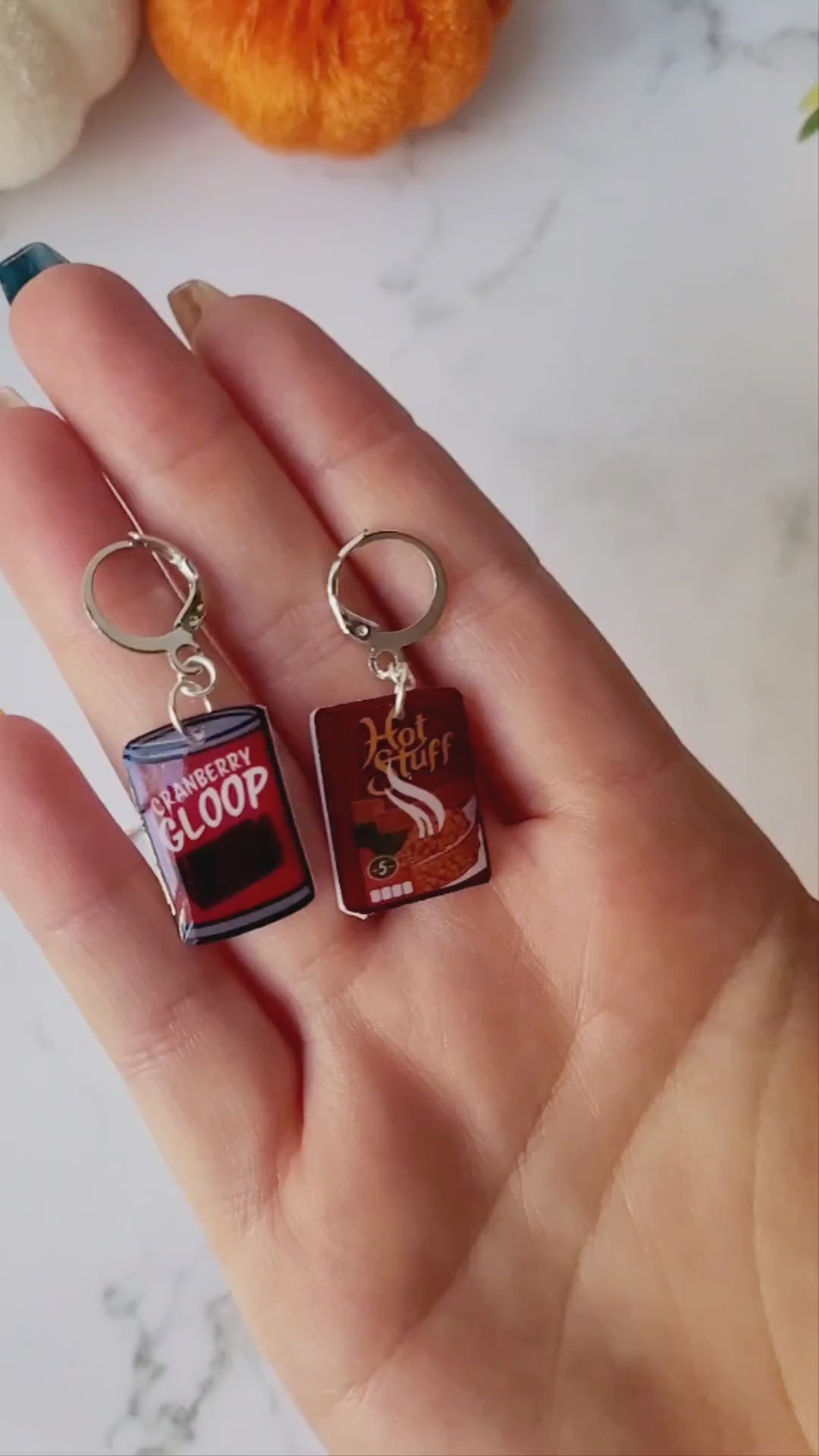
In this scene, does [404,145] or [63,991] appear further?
[404,145]

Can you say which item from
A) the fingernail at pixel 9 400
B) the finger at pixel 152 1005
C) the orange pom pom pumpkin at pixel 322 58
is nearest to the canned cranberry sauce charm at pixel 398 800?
the finger at pixel 152 1005

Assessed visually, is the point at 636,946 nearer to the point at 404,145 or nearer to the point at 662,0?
the point at 404,145

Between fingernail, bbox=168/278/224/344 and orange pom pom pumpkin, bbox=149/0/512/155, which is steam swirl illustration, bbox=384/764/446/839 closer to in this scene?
fingernail, bbox=168/278/224/344

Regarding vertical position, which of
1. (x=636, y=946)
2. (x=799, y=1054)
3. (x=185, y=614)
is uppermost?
(x=185, y=614)

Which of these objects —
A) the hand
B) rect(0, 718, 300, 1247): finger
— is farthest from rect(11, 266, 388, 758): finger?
rect(0, 718, 300, 1247): finger

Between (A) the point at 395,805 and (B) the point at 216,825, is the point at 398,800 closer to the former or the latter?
(A) the point at 395,805

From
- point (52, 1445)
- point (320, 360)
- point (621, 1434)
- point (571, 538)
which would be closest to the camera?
point (621, 1434)

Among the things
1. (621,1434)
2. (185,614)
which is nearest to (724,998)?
(621,1434)
